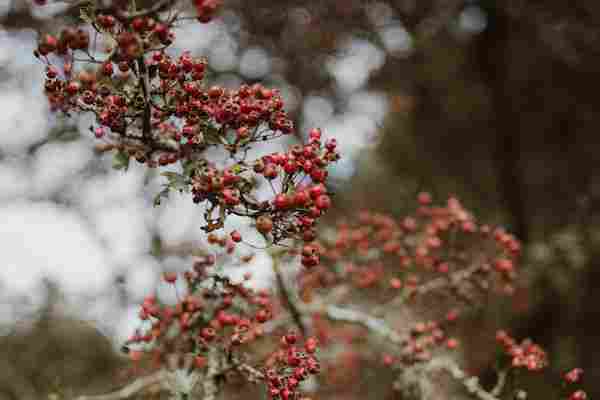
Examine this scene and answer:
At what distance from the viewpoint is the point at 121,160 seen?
5.38ft

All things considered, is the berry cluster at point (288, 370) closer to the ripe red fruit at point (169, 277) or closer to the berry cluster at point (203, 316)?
the berry cluster at point (203, 316)

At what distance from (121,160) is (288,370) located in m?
0.92

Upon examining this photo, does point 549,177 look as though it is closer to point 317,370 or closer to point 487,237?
point 487,237

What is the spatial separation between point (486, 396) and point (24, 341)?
24.2 feet

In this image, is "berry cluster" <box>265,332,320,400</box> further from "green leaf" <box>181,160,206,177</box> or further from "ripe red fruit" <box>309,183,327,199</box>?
"green leaf" <box>181,160,206,177</box>

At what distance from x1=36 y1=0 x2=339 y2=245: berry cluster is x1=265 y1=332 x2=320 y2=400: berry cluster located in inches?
15.0

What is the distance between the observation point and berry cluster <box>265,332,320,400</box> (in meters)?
1.81

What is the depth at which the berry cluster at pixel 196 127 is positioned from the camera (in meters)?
1.58

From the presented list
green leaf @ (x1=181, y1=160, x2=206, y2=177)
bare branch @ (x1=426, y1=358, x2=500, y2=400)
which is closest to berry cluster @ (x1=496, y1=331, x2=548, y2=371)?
bare branch @ (x1=426, y1=358, x2=500, y2=400)

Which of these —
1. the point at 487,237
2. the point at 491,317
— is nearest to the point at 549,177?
the point at 491,317

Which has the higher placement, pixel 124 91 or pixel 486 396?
pixel 124 91

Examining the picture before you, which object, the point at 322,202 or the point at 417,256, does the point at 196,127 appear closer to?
the point at 322,202

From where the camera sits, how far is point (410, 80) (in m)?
8.20

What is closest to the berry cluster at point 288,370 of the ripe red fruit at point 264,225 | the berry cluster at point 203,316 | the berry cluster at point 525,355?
the berry cluster at point 203,316
